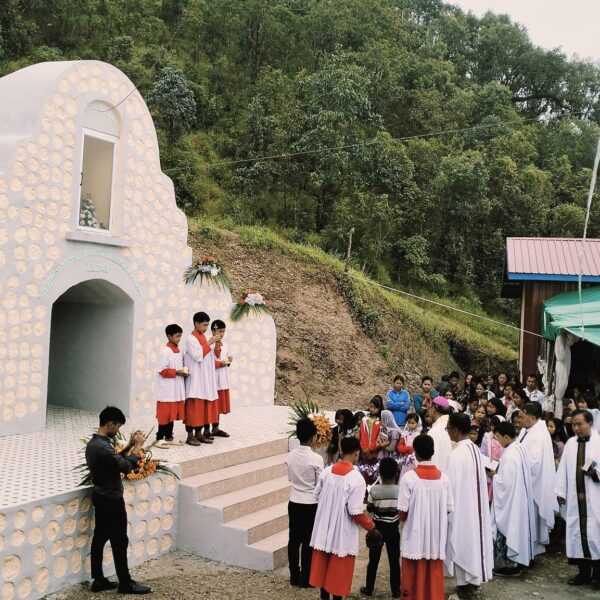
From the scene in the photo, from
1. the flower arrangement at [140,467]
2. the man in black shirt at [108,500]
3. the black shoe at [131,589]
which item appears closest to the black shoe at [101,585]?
the man in black shirt at [108,500]

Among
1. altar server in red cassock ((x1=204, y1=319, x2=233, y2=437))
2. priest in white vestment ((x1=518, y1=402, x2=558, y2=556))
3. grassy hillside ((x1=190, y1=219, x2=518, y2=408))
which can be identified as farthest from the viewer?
grassy hillside ((x1=190, y1=219, x2=518, y2=408))

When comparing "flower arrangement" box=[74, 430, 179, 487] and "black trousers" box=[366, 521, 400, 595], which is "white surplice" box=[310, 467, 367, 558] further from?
"flower arrangement" box=[74, 430, 179, 487]

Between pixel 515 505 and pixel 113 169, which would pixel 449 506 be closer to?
pixel 515 505

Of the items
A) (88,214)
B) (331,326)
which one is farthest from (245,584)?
(331,326)

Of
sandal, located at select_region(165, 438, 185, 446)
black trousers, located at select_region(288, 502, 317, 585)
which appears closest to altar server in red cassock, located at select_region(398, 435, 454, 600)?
black trousers, located at select_region(288, 502, 317, 585)

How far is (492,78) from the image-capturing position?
43719mm

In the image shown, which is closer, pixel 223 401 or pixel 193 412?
pixel 193 412

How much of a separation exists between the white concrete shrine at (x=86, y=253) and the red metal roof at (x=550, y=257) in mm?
7131

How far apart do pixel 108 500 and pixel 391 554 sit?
8.81 ft

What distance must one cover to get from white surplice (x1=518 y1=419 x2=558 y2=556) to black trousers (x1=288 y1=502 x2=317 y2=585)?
105 inches

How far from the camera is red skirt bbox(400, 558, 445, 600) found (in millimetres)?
5449

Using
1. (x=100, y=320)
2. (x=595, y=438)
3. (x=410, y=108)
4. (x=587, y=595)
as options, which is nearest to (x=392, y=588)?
(x=587, y=595)

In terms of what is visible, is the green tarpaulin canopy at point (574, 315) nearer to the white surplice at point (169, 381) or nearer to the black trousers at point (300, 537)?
the black trousers at point (300, 537)

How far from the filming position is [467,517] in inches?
240
